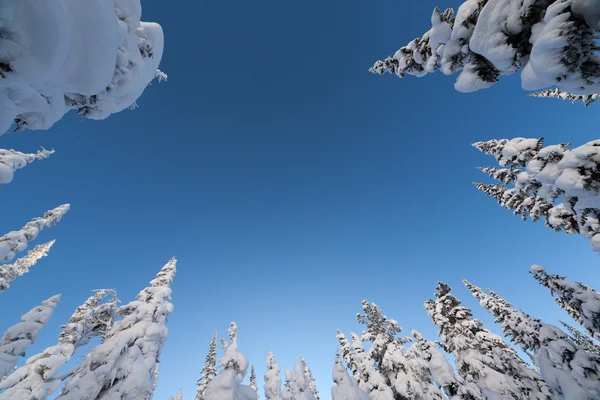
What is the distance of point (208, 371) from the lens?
88.1 ft

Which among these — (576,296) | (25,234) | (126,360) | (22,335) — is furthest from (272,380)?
(25,234)

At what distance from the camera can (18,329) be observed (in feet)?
51.1

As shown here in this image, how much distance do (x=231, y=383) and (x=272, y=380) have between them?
1495cm

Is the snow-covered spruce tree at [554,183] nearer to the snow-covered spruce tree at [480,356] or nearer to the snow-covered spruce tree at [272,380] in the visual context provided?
the snow-covered spruce tree at [480,356]

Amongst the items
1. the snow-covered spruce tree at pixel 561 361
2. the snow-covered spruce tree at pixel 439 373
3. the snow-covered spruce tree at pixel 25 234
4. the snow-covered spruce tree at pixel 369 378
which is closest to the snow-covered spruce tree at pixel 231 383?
the snow-covered spruce tree at pixel 369 378

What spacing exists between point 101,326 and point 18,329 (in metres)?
4.42

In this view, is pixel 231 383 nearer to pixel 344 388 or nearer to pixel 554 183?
pixel 344 388

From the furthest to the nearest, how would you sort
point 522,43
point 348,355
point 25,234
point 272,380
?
point 348,355 → point 272,380 → point 25,234 → point 522,43

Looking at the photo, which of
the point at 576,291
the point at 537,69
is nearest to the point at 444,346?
the point at 576,291

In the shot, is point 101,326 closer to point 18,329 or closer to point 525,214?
point 18,329

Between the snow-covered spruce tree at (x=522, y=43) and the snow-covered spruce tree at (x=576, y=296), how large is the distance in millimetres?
15564

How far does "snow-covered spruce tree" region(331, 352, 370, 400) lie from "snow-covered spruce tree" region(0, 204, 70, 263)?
82.2 feet

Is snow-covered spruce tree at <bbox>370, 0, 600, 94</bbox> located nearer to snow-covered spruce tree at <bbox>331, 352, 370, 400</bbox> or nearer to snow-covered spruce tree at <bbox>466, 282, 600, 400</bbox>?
snow-covered spruce tree at <bbox>466, 282, 600, 400</bbox>

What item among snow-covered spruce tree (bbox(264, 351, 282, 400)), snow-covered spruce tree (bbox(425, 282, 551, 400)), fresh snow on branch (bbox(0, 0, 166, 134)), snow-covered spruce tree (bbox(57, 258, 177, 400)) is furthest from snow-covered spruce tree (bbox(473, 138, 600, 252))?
snow-covered spruce tree (bbox(264, 351, 282, 400))
